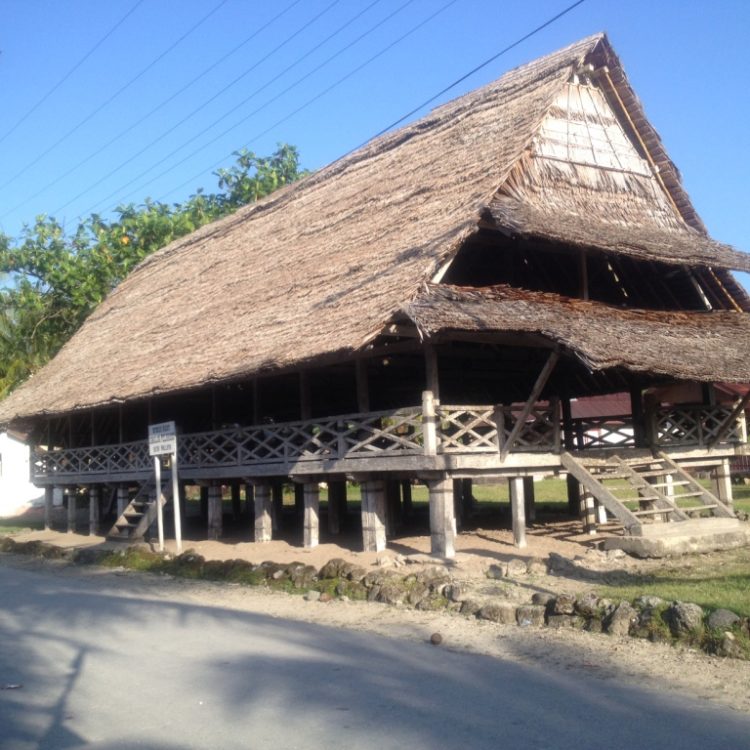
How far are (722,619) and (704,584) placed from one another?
242cm

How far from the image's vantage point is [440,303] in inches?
521

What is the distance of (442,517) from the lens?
1367cm

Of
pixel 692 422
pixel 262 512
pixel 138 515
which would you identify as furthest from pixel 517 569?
pixel 138 515

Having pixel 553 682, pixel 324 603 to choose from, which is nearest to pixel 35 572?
pixel 324 603

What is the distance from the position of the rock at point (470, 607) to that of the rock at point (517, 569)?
1802 millimetres

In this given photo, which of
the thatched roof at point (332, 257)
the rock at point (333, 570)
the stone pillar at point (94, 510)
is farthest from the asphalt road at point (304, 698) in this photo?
the stone pillar at point (94, 510)

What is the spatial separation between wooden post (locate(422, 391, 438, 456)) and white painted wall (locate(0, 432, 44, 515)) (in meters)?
27.5

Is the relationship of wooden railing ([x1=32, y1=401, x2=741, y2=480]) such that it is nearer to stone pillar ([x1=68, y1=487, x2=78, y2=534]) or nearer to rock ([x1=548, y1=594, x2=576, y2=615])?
stone pillar ([x1=68, y1=487, x2=78, y2=534])

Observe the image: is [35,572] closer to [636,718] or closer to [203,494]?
[203,494]

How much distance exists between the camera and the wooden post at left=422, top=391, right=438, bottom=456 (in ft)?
44.6

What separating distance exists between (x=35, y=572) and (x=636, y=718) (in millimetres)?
13122

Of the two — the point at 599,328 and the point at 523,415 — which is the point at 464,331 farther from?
the point at 599,328

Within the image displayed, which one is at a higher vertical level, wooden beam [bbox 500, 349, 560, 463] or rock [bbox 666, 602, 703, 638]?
wooden beam [bbox 500, 349, 560, 463]

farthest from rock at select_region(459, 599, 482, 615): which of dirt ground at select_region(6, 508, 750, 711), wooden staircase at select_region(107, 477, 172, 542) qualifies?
wooden staircase at select_region(107, 477, 172, 542)
